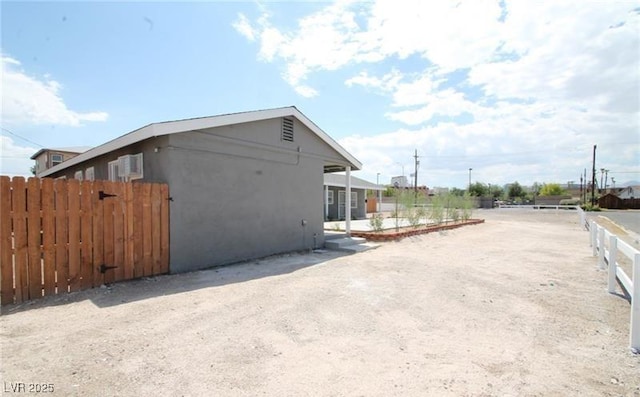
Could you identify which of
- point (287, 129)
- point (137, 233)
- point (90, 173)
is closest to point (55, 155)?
point (90, 173)

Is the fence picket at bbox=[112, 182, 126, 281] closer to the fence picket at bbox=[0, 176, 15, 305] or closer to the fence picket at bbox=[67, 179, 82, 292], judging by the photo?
the fence picket at bbox=[67, 179, 82, 292]

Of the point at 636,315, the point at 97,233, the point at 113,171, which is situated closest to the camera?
the point at 636,315

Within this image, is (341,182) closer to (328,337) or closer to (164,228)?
(164,228)

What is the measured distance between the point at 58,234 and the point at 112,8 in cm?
580

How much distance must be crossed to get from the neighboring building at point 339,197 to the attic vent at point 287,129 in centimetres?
1046

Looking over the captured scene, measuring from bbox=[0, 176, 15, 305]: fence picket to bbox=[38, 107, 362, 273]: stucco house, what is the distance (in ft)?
8.15

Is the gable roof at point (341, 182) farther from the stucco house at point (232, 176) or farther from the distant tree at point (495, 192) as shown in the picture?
the distant tree at point (495, 192)

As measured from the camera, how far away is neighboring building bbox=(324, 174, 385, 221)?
21239mm

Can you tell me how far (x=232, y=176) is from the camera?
811 centimetres

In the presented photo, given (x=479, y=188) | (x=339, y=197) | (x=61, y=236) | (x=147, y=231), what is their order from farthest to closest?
(x=479, y=188) → (x=339, y=197) → (x=147, y=231) → (x=61, y=236)

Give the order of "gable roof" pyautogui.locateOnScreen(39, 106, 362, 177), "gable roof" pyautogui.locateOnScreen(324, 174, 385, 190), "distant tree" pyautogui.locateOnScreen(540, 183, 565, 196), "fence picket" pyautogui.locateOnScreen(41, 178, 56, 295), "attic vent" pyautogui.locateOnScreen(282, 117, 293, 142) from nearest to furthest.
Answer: "fence picket" pyautogui.locateOnScreen(41, 178, 56, 295) < "gable roof" pyautogui.locateOnScreen(39, 106, 362, 177) < "attic vent" pyautogui.locateOnScreen(282, 117, 293, 142) < "gable roof" pyautogui.locateOnScreen(324, 174, 385, 190) < "distant tree" pyautogui.locateOnScreen(540, 183, 565, 196)

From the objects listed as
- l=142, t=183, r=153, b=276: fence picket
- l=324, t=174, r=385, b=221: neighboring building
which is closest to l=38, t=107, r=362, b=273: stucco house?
l=142, t=183, r=153, b=276: fence picket

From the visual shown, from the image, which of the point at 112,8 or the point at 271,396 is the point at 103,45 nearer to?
the point at 112,8

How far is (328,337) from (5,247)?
474 cm
